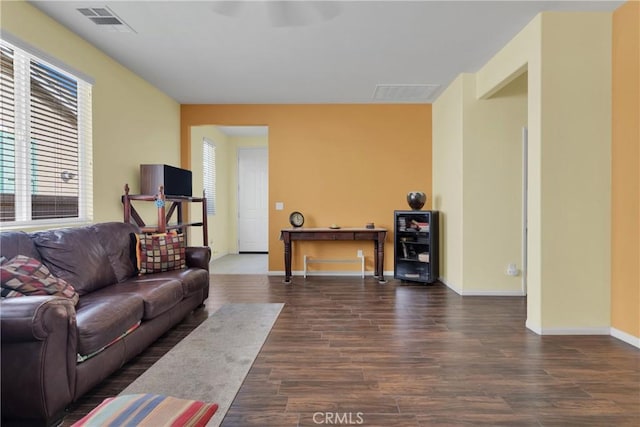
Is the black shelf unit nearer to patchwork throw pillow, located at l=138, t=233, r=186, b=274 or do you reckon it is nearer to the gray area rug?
the gray area rug

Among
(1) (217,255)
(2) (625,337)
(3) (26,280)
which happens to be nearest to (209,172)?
(1) (217,255)

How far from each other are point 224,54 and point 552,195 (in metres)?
3.31

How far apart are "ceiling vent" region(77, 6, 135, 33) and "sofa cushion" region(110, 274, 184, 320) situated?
2209 millimetres

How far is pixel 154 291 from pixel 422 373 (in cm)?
200

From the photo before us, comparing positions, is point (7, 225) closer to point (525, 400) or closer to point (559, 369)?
point (525, 400)

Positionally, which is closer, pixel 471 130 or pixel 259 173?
pixel 471 130

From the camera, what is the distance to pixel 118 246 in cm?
315

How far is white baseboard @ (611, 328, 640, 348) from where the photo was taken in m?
2.60

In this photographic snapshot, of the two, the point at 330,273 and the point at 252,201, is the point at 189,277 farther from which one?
the point at 252,201

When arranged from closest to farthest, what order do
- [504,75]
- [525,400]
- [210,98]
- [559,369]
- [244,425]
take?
1. [244,425]
2. [525,400]
3. [559,369]
4. [504,75]
5. [210,98]

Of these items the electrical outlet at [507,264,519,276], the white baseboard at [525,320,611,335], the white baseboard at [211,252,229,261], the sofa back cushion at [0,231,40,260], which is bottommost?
the white baseboard at [525,320,611,335]

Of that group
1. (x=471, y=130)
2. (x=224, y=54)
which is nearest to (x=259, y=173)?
(x=224, y=54)

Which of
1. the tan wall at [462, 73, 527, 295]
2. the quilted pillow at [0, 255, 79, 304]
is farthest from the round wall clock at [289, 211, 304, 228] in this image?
the quilted pillow at [0, 255, 79, 304]

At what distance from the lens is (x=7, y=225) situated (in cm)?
254
